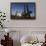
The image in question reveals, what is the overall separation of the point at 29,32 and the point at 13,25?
2.19ft

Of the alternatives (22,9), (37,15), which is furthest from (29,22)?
(22,9)

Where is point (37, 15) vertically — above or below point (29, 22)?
above

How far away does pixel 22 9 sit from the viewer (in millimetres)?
5887

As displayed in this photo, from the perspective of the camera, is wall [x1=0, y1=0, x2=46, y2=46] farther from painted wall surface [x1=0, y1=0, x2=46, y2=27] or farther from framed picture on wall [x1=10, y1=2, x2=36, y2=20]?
framed picture on wall [x1=10, y1=2, x2=36, y2=20]

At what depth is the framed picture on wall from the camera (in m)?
5.87

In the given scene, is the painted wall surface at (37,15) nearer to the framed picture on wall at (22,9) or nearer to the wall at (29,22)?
the wall at (29,22)

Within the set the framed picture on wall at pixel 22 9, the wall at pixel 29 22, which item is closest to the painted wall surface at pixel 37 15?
the wall at pixel 29 22

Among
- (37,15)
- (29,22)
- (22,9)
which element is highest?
(22,9)

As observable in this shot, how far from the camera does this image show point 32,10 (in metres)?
5.88

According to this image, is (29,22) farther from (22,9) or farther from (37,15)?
(22,9)

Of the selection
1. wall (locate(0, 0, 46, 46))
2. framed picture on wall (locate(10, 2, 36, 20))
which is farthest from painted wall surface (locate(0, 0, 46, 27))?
framed picture on wall (locate(10, 2, 36, 20))

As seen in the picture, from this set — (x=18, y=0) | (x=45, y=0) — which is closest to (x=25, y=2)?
(x=18, y=0)

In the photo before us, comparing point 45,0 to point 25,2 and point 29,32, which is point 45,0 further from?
point 29,32

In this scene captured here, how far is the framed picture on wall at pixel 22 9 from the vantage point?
19.2 ft
